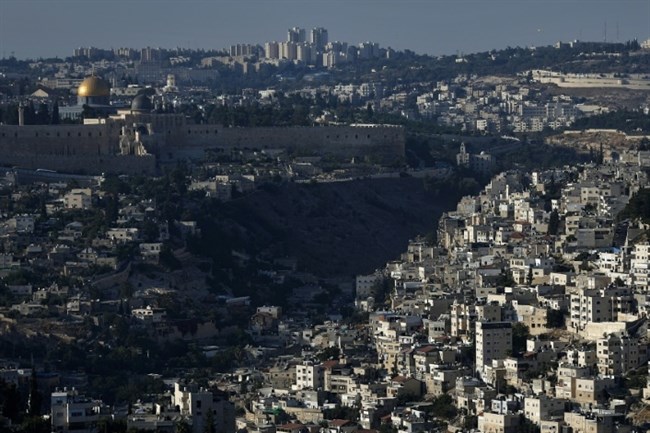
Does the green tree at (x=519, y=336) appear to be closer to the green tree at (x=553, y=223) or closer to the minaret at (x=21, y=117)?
the green tree at (x=553, y=223)

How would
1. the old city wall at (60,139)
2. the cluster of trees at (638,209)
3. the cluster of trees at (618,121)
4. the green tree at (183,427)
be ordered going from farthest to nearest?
the cluster of trees at (618,121) < the old city wall at (60,139) < the cluster of trees at (638,209) < the green tree at (183,427)

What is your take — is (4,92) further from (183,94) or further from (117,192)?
(117,192)

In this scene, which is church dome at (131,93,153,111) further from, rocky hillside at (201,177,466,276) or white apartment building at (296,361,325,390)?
white apartment building at (296,361,325,390)

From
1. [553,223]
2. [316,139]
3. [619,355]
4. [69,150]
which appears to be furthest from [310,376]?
[316,139]

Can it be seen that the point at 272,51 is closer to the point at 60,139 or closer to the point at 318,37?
the point at 318,37

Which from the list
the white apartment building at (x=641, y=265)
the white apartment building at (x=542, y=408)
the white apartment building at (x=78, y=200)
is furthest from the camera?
the white apartment building at (x=78, y=200)

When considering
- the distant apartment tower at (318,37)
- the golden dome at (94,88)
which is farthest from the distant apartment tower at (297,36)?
the golden dome at (94,88)
